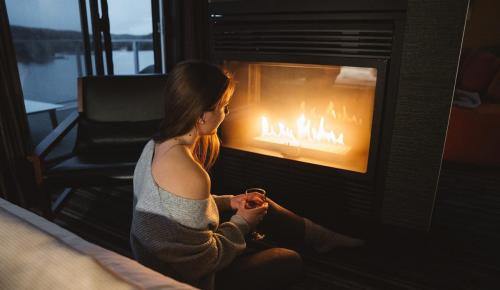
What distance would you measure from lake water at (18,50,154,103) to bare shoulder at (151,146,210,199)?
421 centimetres

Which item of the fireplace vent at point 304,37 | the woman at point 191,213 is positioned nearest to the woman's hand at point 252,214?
the woman at point 191,213

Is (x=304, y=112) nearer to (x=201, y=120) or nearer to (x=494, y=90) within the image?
(x=201, y=120)

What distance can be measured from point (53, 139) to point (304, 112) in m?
1.42

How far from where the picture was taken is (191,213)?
95 centimetres

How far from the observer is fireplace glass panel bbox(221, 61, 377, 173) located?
2.09 meters

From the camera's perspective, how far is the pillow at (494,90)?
3334 mm

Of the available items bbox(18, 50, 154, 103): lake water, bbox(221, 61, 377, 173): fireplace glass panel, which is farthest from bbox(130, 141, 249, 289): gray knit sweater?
bbox(18, 50, 154, 103): lake water

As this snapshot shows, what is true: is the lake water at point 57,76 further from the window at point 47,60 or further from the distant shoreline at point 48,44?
the distant shoreline at point 48,44

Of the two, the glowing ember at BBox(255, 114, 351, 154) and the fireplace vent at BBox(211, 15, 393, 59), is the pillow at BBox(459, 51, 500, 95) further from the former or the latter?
the fireplace vent at BBox(211, 15, 393, 59)

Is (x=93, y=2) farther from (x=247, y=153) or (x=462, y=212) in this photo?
(x=462, y=212)

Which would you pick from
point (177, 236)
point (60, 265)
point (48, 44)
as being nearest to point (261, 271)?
point (177, 236)

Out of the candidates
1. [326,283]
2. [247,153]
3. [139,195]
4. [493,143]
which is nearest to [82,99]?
[247,153]

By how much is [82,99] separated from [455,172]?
9.19 ft

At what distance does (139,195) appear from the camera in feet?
3.37
